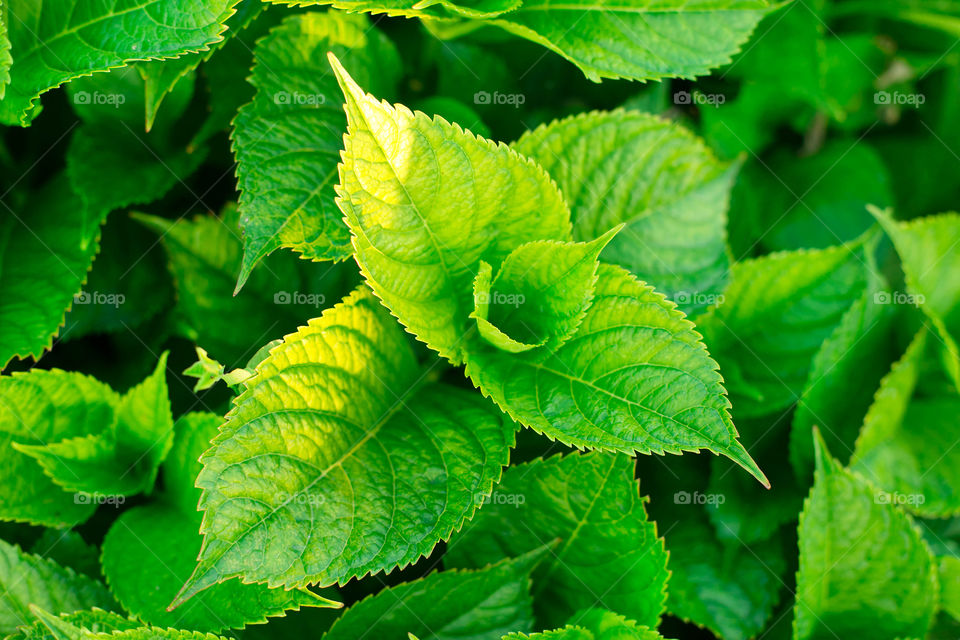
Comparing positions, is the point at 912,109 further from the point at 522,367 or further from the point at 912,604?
the point at 522,367

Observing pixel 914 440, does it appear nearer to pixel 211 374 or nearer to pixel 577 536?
pixel 577 536

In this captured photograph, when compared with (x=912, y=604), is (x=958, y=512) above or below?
→ above

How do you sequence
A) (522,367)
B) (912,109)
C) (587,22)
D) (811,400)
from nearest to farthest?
(522,367), (587,22), (811,400), (912,109)

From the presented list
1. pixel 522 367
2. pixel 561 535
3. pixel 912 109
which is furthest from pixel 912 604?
pixel 912 109
